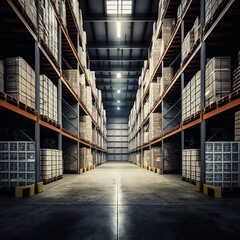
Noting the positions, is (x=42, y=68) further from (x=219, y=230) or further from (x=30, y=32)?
(x=219, y=230)

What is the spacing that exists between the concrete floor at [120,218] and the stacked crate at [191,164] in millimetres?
1437

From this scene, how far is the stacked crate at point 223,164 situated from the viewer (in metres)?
5.31

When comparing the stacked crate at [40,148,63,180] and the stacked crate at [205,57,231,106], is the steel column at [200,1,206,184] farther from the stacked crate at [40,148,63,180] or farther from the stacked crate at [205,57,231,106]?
the stacked crate at [40,148,63,180]

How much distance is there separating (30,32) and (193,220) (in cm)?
534

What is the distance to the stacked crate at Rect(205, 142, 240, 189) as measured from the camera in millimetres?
5312

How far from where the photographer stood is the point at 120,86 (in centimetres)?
2567

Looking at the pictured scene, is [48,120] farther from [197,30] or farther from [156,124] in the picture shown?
[156,124]

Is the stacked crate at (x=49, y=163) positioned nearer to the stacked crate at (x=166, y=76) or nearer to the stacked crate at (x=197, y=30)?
the stacked crate at (x=166, y=76)

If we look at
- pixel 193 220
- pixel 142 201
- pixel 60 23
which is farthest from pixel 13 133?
pixel 193 220

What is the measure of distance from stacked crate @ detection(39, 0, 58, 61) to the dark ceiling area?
Result: 6.03m

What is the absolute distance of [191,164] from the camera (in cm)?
663

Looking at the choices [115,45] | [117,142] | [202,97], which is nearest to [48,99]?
[202,97]

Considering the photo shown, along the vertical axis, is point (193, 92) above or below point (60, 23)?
below

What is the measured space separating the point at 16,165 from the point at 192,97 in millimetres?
5511
